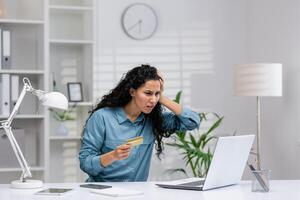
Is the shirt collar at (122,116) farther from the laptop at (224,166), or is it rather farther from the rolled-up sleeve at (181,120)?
the laptop at (224,166)

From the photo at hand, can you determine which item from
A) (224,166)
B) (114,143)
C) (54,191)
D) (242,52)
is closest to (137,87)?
(114,143)

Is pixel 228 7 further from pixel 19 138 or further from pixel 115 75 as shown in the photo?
pixel 19 138

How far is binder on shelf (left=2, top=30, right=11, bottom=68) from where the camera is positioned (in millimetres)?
4660

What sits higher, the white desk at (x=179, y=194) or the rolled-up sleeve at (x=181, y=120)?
the rolled-up sleeve at (x=181, y=120)

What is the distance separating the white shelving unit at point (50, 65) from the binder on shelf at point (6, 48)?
5 centimetres

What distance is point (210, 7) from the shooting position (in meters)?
5.50

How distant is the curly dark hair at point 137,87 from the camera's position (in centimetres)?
341

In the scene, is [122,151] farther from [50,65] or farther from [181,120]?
[50,65]

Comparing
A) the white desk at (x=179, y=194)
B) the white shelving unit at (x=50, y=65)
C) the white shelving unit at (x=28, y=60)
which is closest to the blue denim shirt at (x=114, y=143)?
the white desk at (x=179, y=194)

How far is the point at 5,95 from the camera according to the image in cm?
465

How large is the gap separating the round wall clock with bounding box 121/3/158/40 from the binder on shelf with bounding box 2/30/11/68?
99 cm

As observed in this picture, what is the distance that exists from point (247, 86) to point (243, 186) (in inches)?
66.1

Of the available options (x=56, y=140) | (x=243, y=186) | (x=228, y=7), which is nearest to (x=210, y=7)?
(x=228, y=7)

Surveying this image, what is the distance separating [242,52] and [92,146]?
8.49 feet
